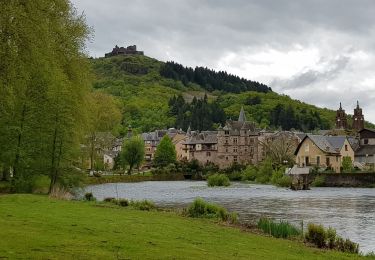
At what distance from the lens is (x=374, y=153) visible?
10469cm

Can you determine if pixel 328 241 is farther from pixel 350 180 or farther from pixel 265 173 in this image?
pixel 265 173

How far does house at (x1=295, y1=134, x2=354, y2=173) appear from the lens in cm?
10450

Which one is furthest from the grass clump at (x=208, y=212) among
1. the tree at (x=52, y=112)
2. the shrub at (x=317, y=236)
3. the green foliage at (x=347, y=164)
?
the green foliage at (x=347, y=164)

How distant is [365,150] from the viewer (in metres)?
107

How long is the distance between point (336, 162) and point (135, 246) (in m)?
95.5

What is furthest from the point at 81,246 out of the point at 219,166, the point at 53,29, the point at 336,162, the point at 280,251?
the point at 219,166

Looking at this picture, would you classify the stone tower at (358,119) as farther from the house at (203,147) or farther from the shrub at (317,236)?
the shrub at (317,236)

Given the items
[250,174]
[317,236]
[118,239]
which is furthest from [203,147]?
[118,239]

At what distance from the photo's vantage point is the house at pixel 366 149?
10594 cm

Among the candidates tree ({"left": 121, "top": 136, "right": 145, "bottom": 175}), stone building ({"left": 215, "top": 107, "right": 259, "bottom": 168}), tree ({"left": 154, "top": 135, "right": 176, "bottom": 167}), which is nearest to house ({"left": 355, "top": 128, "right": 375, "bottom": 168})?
stone building ({"left": 215, "top": 107, "right": 259, "bottom": 168})

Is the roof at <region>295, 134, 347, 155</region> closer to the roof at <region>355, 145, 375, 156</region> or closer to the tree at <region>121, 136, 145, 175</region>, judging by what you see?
the roof at <region>355, 145, 375, 156</region>

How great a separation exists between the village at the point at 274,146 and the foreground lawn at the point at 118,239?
230 feet

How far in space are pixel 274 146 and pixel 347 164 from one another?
25.2 meters

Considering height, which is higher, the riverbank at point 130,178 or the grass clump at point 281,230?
the riverbank at point 130,178
